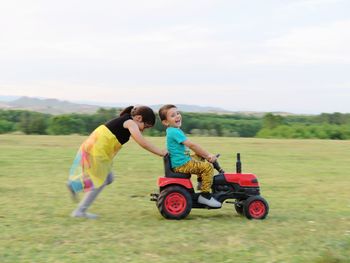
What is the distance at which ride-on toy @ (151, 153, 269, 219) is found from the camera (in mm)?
6920

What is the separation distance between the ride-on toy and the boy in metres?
0.08

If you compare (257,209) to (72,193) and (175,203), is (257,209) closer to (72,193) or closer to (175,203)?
(175,203)

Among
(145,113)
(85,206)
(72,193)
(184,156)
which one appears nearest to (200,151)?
(184,156)

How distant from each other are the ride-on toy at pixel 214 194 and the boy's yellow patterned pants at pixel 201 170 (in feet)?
0.29

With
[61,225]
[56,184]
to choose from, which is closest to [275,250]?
[61,225]

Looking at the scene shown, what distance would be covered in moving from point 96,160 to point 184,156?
1.06 metres

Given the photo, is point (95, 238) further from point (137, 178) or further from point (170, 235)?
point (137, 178)

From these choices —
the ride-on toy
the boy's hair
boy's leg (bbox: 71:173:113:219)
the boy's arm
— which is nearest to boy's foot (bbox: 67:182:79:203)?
boy's leg (bbox: 71:173:113:219)

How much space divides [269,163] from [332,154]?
4.29m

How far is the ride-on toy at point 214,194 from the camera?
6920 mm

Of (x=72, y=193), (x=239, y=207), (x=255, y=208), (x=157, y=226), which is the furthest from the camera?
(x=239, y=207)

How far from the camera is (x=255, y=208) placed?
280 inches

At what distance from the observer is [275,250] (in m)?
5.41

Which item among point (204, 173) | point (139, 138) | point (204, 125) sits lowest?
point (204, 173)
